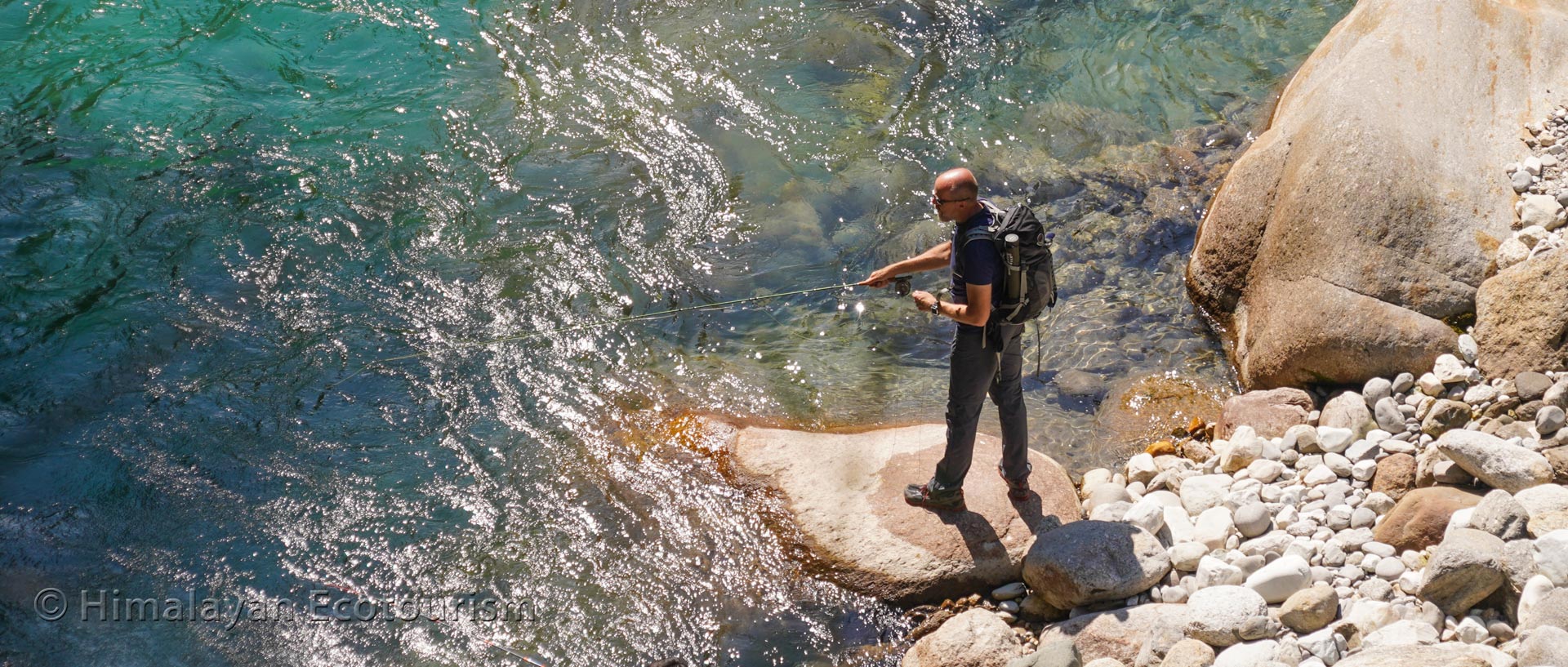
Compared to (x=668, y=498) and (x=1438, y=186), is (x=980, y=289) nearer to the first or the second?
(x=668, y=498)

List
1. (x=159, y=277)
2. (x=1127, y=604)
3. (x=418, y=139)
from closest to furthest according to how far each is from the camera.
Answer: (x=1127, y=604) < (x=159, y=277) < (x=418, y=139)

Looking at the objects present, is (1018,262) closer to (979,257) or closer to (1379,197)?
(979,257)

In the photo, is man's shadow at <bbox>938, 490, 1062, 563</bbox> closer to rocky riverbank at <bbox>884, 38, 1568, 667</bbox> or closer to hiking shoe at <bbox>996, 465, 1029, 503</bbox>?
hiking shoe at <bbox>996, 465, 1029, 503</bbox>

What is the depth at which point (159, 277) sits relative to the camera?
8555mm

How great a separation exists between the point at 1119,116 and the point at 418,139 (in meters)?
7.41

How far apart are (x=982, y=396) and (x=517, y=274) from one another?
4650mm

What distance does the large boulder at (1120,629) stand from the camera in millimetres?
5383

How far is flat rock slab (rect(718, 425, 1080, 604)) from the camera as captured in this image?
6.32 meters

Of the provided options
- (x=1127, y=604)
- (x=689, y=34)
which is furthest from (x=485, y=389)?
(x=689, y=34)

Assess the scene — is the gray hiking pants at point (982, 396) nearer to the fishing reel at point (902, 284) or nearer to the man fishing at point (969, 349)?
the man fishing at point (969, 349)

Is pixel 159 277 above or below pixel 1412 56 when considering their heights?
below

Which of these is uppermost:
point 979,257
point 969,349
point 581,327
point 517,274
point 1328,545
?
point 979,257

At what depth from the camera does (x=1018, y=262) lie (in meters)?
5.43

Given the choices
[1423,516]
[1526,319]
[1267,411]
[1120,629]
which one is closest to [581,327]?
[1120,629]
